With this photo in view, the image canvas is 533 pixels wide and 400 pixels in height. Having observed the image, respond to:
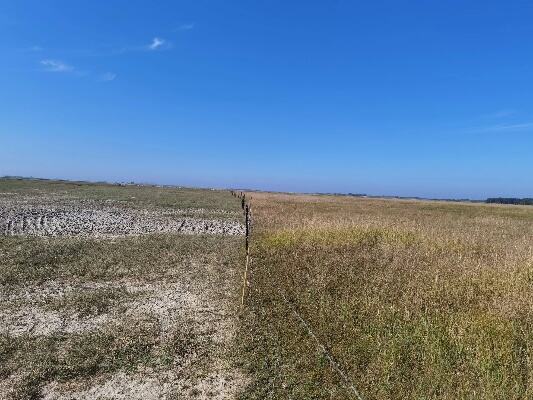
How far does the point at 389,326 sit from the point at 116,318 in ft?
19.9

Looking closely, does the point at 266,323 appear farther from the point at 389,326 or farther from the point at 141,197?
the point at 141,197

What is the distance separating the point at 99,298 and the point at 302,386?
6.66 meters

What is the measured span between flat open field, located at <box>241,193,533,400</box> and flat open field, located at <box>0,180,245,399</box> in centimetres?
87

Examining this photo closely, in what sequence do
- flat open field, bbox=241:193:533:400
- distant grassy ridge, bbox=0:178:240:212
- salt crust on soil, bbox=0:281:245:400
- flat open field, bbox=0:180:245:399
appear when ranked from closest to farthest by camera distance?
salt crust on soil, bbox=0:281:245:400, flat open field, bbox=241:193:533:400, flat open field, bbox=0:180:245:399, distant grassy ridge, bbox=0:178:240:212

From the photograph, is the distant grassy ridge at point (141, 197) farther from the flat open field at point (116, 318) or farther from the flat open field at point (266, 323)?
the flat open field at point (266, 323)

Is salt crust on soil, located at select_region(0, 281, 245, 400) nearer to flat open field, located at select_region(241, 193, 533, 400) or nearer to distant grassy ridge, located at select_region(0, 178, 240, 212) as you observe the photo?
flat open field, located at select_region(241, 193, 533, 400)

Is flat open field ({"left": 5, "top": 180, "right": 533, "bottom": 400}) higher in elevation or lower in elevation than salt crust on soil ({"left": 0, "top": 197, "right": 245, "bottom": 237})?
lower

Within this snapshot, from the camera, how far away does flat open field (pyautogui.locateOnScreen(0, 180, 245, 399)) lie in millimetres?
7340

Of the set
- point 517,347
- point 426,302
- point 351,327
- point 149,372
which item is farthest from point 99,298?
point 517,347

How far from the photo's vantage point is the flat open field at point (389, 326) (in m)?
7.23

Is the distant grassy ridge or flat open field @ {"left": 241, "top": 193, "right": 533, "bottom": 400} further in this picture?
the distant grassy ridge

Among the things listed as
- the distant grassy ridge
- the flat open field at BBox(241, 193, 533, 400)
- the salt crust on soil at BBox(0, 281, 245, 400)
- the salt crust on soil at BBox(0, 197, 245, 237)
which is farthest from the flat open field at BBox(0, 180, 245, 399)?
the distant grassy ridge

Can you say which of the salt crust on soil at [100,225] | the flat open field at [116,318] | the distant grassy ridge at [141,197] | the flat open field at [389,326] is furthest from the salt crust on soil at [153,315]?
the distant grassy ridge at [141,197]

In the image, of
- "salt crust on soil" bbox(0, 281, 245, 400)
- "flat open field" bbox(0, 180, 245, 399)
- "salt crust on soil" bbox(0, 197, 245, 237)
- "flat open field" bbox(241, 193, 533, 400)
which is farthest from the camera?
"salt crust on soil" bbox(0, 197, 245, 237)
